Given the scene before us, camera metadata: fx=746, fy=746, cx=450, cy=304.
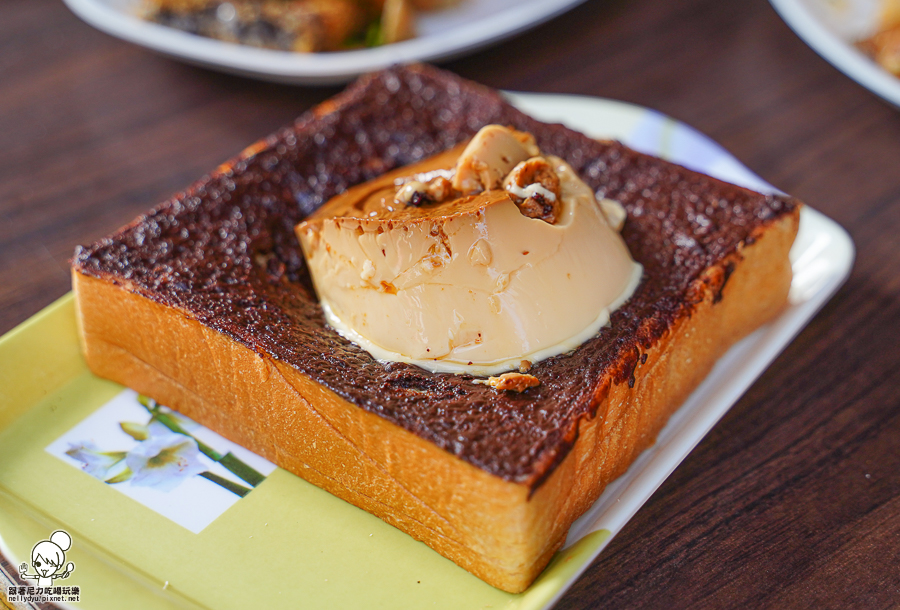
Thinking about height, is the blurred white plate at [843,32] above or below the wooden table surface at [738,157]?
above

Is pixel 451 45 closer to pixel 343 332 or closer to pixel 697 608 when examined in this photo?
pixel 343 332

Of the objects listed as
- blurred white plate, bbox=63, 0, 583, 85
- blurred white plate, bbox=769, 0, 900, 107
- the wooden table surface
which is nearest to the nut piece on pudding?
the wooden table surface

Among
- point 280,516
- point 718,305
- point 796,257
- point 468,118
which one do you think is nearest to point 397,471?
point 280,516

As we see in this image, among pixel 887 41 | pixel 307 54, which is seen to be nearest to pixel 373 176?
pixel 307 54

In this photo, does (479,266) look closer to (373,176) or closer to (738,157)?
(373,176)

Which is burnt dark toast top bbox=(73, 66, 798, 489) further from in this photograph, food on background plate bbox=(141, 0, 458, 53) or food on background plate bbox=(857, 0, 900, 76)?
food on background plate bbox=(857, 0, 900, 76)

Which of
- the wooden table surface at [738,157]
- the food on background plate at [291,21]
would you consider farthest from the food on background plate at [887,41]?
the food on background plate at [291,21]

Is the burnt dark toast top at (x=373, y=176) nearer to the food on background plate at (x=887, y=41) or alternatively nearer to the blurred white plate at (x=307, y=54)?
the blurred white plate at (x=307, y=54)

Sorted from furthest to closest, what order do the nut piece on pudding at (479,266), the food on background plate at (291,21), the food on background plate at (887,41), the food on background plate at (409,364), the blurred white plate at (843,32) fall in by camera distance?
the food on background plate at (291,21) → the food on background plate at (887,41) → the blurred white plate at (843,32) → the nut piece on pudding at (479,266) → the food on background plate at (409,364)
